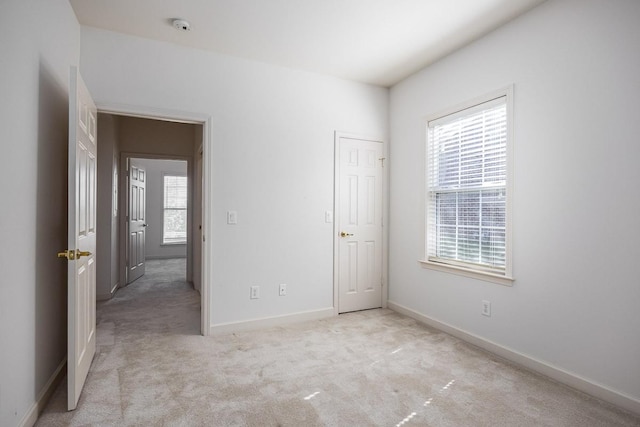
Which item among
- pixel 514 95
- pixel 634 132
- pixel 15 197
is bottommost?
pixel 15 197

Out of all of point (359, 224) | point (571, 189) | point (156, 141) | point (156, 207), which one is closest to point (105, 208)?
point (156, 141)

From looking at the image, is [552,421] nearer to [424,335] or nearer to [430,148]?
[424,335]

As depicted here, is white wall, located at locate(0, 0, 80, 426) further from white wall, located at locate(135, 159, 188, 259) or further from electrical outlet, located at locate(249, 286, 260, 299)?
white wall, located at locate(135, 159, 188, 259)

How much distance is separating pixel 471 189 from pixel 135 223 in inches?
201

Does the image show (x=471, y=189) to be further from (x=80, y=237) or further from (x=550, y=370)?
(x=80, y=237)

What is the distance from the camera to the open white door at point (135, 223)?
5445mm

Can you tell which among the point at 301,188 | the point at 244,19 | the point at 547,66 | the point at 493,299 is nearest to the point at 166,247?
the point at 301,188

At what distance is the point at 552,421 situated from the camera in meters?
1.97

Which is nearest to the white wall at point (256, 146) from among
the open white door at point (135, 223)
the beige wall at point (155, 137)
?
the beige wall at point (155, 137)

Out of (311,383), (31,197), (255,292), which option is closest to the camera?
(31,197)

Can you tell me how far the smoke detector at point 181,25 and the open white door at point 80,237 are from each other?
0.95m

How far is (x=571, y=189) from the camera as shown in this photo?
7.92ft

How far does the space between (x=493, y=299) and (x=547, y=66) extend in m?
1.87

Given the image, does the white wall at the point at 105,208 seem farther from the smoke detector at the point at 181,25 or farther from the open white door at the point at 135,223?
the smoke detector at the point at 181,25
